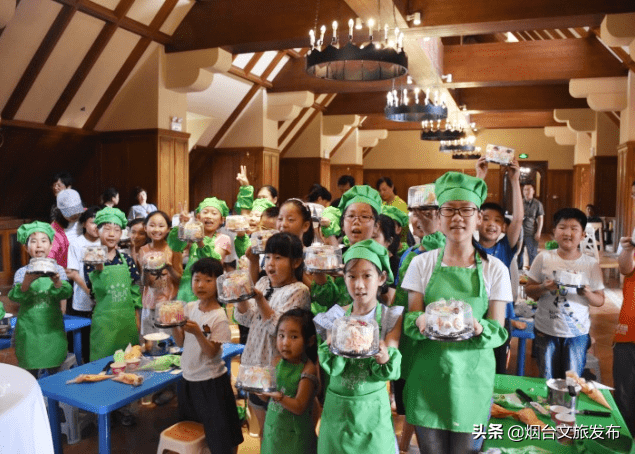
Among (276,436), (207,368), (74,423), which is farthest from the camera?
(74,423)

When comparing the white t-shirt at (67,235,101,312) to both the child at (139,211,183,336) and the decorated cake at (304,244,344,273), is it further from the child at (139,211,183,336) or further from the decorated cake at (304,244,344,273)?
the decorated cake at (304,244,344,273)

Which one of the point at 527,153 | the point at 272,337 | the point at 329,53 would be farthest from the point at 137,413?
the point at 527,153

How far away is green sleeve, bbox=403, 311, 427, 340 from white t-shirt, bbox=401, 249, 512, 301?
146mm

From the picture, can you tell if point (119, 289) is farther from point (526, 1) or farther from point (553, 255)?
point (526, 1)

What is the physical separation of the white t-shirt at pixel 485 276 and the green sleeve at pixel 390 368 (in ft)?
1.01

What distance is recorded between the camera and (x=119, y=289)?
362 cm

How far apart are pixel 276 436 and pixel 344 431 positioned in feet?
1.41

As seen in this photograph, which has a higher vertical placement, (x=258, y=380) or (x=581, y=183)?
(x=581, y=183)

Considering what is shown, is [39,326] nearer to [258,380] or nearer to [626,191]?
[258,380]

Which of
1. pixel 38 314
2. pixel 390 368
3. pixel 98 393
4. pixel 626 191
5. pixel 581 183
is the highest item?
pixel 581 183

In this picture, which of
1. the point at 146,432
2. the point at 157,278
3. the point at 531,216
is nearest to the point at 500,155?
the point at 157,278

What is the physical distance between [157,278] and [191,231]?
499 mm

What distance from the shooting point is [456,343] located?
204 cm

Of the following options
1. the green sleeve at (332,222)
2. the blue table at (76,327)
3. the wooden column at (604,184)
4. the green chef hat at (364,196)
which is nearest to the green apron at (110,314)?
the blue table at (76,327)
